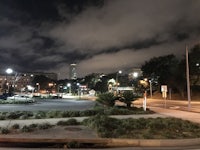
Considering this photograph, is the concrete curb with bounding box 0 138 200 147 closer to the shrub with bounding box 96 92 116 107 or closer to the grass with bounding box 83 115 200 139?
the grass with bounding box 83 115 200 139

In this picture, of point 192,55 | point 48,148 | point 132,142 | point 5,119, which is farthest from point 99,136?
point 192,55

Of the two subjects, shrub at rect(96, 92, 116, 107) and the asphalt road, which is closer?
shrub at rect(96, 92, 116, 107)

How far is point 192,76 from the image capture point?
7588 centimetres

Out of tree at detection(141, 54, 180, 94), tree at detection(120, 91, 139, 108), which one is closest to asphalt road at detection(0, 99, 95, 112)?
tree at detection(120, 91, 139, 108)

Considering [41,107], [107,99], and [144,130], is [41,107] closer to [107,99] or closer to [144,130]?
[107,99]

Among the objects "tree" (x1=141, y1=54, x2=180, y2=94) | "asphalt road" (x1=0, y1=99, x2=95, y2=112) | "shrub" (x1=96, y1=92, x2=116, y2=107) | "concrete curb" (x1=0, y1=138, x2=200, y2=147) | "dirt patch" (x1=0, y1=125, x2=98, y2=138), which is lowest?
"concrete curb" (x1=0, y1=138, x2=200, y2=147)

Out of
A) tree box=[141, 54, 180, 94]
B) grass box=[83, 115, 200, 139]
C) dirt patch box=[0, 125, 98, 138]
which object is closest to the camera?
dirt patch box=[0, 125, 98, 138]

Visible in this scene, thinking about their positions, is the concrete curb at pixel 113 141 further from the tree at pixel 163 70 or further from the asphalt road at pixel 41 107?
the tree at pixel 163 70

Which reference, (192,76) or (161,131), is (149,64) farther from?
(161,131)

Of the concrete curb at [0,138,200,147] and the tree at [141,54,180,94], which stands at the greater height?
the tree at [141,54,180,94]

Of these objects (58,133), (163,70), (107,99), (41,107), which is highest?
(163,70)

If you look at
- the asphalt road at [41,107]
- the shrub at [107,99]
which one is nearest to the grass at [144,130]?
the shrub at [107,99]

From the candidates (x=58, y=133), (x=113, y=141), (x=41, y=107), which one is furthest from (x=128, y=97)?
(x=113, y=141)

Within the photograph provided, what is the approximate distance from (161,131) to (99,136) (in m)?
3.11
